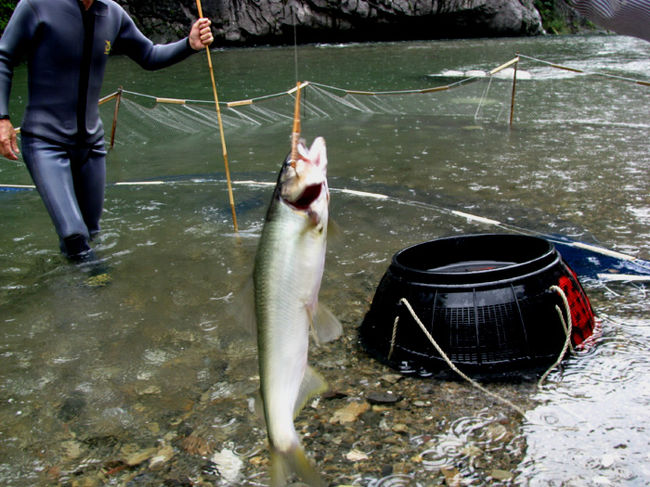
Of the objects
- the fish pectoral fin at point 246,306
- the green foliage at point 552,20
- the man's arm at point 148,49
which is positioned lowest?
the fish pectoral fin at point 246,306

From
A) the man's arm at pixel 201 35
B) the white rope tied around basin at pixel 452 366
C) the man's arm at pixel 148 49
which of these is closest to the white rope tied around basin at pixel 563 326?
the white rope tied around basin at pixel 452 366

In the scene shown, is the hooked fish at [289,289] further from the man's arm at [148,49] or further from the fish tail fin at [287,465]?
the man's arm at [148,49]

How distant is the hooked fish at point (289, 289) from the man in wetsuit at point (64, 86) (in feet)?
9.91

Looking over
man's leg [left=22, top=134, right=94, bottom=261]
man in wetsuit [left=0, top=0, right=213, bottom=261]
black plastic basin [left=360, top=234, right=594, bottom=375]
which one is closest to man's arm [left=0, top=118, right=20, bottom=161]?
man in wetsuit [left=0, top=0, right=213, bottom=261]

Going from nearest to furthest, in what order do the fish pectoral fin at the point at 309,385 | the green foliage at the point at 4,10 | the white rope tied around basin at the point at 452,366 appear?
the fish pectoral fin at the point at 309,385 < the white rope tied around basin at the point at 452,366 < the green foliage at the point at 4,10

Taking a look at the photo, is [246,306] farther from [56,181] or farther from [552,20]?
[552,20]

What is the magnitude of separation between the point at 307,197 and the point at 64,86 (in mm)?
3737

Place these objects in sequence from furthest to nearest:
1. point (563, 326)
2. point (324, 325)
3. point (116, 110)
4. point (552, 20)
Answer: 1. point (552, 20)
2. point (116, 110)
3. point (563, 326)
4. point (324, 325)

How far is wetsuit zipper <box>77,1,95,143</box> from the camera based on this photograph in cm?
486

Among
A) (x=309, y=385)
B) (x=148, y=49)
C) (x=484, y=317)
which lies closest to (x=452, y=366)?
(x=484, y=317)

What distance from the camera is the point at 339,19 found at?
4078cm

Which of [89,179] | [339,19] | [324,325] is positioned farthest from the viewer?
[339,19]

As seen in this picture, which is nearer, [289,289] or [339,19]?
[289,289]

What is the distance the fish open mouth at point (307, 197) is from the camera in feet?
6.34
